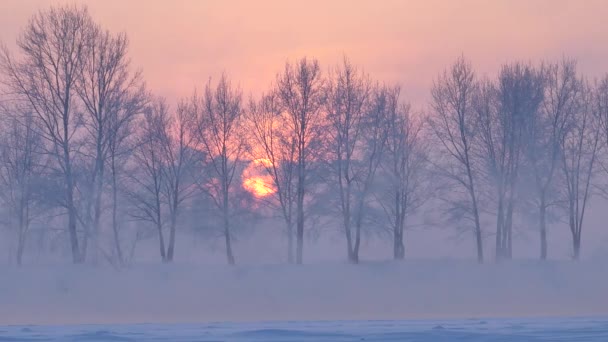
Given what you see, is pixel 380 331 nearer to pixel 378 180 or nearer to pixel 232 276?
pixel 232 276

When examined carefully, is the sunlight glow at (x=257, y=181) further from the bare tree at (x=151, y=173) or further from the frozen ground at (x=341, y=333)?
the frozen ground at (x=341, y=333)

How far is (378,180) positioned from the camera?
3120 cm

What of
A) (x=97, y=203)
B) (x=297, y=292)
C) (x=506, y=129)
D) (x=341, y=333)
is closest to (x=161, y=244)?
(x=97, y=203)

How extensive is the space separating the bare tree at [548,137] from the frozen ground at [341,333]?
1888 centimetres

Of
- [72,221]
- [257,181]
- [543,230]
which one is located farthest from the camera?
[543,230]

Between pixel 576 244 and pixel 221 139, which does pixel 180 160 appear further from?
pixel 576 244

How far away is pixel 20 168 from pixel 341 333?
21.8 m

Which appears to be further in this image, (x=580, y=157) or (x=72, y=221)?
(x=580, y=157)

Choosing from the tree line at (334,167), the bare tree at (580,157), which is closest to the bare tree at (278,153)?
the tree line at (334,167)

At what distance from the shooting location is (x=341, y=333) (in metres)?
11.8

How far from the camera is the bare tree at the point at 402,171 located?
31.4 metres

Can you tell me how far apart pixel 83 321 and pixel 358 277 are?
9.50 metres

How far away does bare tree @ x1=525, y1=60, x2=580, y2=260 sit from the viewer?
31484mm

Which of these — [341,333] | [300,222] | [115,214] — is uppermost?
[115,214]
